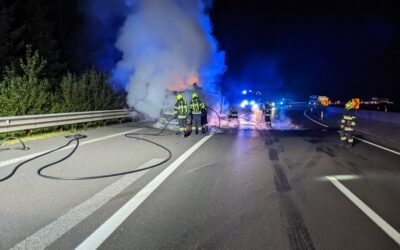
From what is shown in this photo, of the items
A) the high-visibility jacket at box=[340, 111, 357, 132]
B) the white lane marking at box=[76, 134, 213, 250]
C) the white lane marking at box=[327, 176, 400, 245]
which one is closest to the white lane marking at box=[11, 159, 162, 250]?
the white lane marking at box=[76, 134, 213, 250]

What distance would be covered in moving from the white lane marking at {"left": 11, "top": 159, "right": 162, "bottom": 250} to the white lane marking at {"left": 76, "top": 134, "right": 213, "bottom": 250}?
366 millimetres

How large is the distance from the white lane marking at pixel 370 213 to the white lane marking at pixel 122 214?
3.36 metres

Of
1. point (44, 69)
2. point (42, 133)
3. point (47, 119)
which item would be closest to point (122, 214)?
point (47, 119)

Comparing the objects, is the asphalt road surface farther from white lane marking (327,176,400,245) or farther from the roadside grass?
the roadside grass

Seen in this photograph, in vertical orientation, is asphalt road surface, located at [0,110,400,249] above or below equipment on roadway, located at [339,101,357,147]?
below

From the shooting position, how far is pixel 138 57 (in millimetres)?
18391

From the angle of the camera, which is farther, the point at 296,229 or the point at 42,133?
the point at 42,133

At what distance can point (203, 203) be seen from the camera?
5.41 m

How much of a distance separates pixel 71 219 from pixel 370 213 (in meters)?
4.27

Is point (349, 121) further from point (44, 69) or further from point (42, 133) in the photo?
point (44, 69)

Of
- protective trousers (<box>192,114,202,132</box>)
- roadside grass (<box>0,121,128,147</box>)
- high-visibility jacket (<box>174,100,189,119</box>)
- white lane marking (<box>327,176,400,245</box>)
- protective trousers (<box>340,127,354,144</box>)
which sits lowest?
white lane marking (<box>327,176,400,245</box>)

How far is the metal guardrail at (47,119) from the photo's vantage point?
36.6 feet

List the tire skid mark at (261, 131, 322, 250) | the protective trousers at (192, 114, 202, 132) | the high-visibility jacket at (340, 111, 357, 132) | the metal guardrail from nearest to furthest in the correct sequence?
1. the tire skid mark at (261, 131, 322, 250)
2. the metal guardrail
3. the high-visibility jacket at (340, 111, 357, 132)
4. the protective trousers at (192, 114, 202, 132)

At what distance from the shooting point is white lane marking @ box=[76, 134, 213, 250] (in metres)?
3.92
